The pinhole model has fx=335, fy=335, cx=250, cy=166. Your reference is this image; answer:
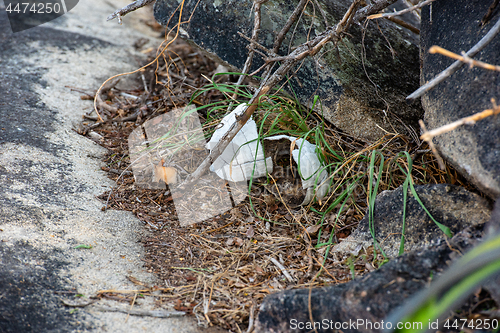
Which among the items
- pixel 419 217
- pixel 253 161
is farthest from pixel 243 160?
pixel 419 217

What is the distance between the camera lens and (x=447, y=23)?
162cm

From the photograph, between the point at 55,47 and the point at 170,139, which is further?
the point at 55,47

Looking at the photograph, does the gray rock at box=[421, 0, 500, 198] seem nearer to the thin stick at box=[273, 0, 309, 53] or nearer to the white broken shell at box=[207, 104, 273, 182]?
the thin stick at box=[273, 0, 309, 53]

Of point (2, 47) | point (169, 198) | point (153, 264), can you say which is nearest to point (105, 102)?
point (2, 47)

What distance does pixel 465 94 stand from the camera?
142 centimetres

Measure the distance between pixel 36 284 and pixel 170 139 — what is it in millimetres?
1201

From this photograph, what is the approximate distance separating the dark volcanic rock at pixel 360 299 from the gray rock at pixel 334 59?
0.98 metres

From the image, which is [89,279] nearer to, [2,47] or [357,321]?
[357,321]

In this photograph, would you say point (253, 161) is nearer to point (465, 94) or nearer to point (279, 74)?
point (279, 74)

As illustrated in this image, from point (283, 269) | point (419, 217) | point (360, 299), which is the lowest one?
point (283, 269)

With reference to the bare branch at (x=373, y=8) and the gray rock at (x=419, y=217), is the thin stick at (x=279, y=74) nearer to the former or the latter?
the bare branch at (x=373, y=8)

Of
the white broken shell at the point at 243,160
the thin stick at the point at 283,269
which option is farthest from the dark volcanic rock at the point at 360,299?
the white broken shell at the point at 243,160

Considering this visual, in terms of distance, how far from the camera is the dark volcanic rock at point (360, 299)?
1.09 metres

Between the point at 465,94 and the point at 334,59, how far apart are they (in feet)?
2.91
